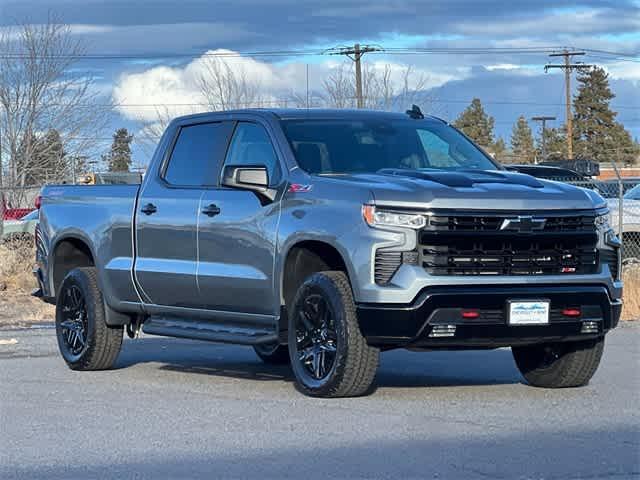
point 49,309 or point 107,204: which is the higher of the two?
point 107,204

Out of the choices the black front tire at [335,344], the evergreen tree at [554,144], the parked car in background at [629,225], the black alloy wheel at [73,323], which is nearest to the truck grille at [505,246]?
the black front tire at [335,344]

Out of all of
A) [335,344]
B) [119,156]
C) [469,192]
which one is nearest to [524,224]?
[469,192]

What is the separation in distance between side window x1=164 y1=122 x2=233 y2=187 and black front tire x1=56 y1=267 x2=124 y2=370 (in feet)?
4.11

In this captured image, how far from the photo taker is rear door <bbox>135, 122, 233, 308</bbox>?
10602 millimetres

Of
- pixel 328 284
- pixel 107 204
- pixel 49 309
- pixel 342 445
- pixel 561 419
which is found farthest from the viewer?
pixel 49 309

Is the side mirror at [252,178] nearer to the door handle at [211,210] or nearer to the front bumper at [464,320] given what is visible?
the door handle at [211,210]

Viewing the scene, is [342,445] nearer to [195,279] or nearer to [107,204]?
[195,279]

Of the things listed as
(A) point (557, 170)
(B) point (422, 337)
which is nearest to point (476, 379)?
(B) point (422, 337)

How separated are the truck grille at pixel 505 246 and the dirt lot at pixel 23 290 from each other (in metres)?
7.49

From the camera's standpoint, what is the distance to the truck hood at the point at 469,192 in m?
8.88

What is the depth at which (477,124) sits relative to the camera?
92.2m

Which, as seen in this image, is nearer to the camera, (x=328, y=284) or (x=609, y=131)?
(x=328, y=284)

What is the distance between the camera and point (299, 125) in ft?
33.9

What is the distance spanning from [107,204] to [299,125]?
80.4 inches
